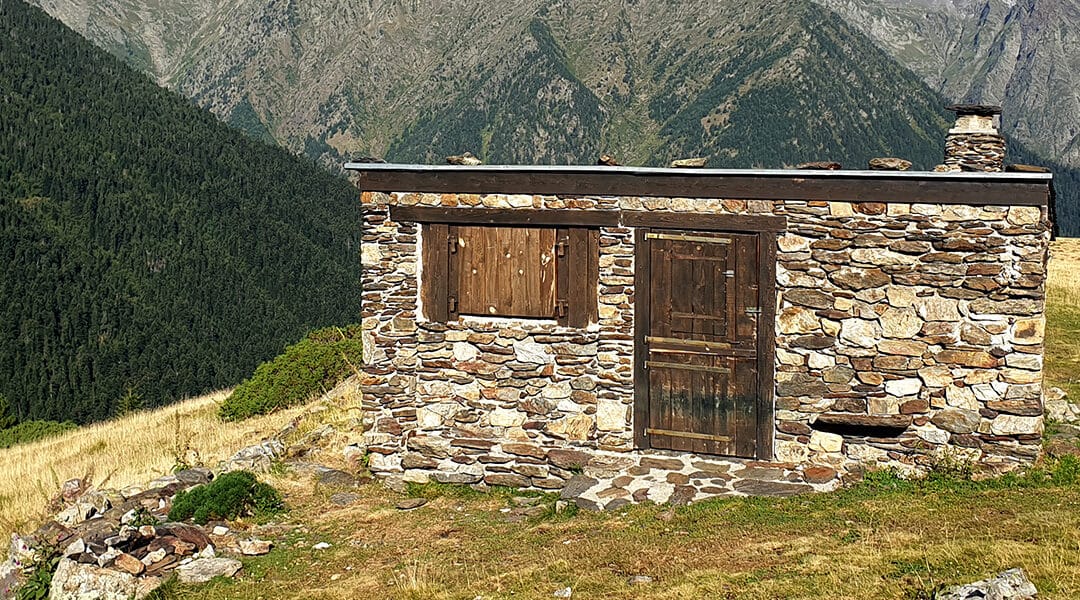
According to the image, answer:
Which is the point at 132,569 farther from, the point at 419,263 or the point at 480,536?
the point at 419,263

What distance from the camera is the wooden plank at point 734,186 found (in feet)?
34.6

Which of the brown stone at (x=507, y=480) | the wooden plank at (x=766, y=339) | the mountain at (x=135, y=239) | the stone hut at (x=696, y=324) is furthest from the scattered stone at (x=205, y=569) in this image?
the mountain at (x=135, y=239)

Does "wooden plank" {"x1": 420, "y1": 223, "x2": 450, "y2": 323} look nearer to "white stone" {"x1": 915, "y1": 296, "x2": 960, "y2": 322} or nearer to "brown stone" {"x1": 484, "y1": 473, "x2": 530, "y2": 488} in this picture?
"brown stone" {"x1": 484, "y1": 473, "x2": 530, "y2": 488}

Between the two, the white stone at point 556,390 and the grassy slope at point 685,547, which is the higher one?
the white stone at point 556,390

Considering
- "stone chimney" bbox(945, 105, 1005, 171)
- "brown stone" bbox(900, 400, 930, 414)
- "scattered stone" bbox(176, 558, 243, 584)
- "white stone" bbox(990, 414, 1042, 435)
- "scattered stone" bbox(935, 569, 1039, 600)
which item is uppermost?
"stone chimney" bbox(945, 105, 1005, 171)

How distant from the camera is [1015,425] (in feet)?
35.3

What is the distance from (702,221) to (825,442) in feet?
9.74

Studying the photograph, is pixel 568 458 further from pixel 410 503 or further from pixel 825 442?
pixel 825 442

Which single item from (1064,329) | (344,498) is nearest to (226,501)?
(344,498)

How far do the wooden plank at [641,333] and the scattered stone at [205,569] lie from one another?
4.91 m

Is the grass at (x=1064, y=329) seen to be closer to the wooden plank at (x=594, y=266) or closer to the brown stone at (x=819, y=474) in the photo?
the brown stone at (x=819, y=474)

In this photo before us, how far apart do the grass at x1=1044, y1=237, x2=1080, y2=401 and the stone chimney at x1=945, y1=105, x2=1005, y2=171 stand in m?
4.58

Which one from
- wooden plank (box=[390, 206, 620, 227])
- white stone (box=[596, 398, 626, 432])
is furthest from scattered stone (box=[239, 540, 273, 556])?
wooden plank (box=[390, 206, 620, 227])

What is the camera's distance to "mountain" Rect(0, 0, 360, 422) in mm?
100312
